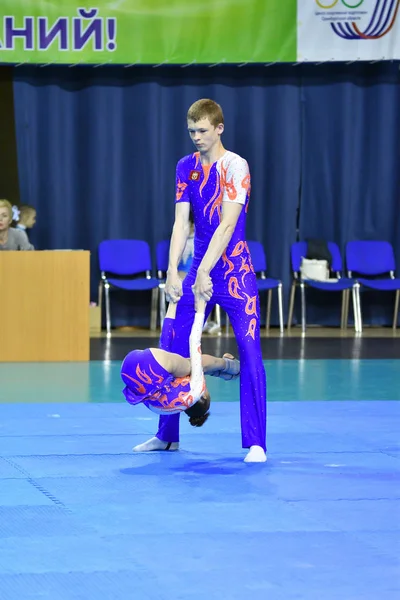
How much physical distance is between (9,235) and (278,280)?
383 centimetres

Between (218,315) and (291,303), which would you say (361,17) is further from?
(218,315)

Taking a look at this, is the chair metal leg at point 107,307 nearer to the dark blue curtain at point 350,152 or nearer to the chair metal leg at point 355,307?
the dark blue curtain at point 350,152

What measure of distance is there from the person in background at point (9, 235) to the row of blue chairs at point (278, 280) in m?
2.47

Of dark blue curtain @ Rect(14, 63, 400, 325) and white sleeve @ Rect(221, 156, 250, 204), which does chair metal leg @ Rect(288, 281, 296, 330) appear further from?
white sleeve @ Rect(221, 156, 250, 204)

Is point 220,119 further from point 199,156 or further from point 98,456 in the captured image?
point 98,456

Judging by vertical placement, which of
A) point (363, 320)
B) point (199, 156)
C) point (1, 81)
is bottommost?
point (363, 320)

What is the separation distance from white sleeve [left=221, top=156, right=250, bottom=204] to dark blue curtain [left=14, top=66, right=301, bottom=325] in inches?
310

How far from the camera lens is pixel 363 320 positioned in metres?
13.3

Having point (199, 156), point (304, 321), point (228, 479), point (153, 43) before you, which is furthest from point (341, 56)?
point (228, 479)

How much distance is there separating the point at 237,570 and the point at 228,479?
1.36 m

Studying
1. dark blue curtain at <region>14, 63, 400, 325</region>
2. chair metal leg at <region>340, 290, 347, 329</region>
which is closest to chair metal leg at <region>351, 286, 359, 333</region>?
chair metal leg at <region>340, 290, 347, 329</region>

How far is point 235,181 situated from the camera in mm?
4949

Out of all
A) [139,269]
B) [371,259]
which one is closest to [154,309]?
[139,269]

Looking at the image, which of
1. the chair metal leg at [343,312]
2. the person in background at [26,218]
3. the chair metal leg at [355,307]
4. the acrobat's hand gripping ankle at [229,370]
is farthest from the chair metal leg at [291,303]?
the acrobat's hand gripping ankle at [229,370]
